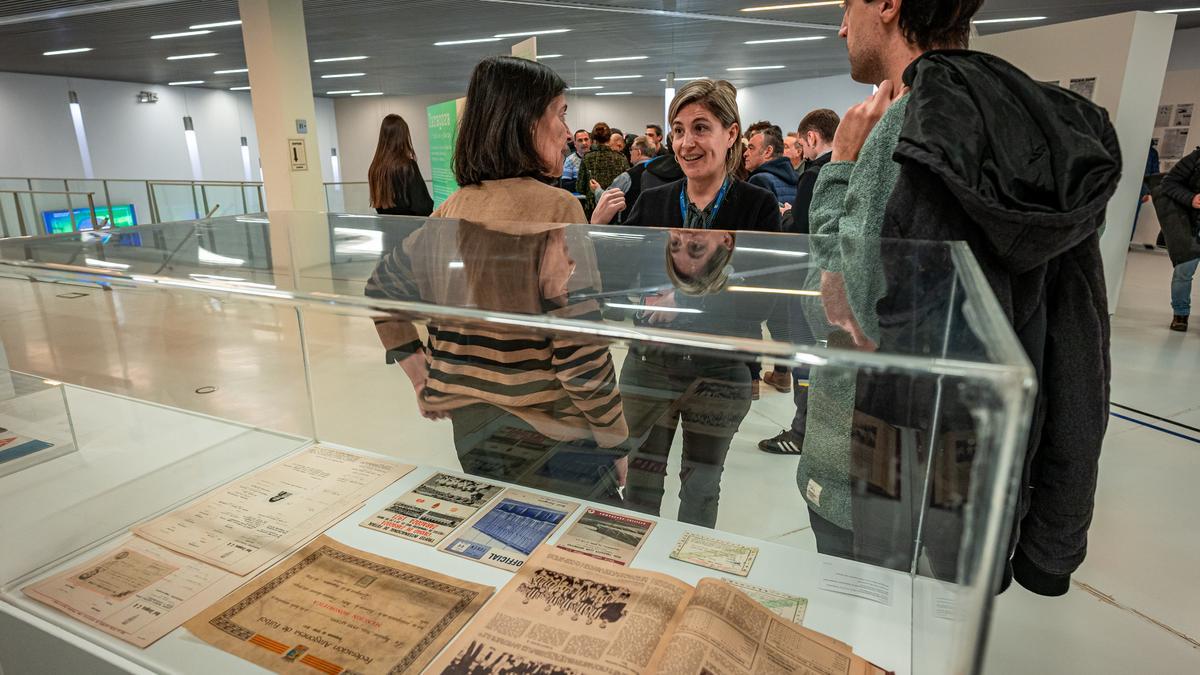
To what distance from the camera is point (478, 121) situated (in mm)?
1569

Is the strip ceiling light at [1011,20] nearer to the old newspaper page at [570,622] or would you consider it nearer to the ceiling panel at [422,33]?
the ceiling panel at [422,33]

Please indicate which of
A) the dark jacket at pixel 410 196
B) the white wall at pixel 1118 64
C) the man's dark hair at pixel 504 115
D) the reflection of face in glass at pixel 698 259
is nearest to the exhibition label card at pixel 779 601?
the reflection of face in glass at pixel 698 259

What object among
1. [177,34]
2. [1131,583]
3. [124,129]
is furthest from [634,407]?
[124,129]

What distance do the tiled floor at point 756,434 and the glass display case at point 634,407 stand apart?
0.04 m

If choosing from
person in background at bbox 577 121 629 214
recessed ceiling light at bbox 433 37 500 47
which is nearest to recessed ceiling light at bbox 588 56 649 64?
recessed ceiling light at bbox 433 37 500 47

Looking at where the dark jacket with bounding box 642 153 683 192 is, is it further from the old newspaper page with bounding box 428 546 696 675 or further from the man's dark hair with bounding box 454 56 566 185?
the old newspaper page with bounding box 428 546 696 675

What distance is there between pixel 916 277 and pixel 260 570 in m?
1.28

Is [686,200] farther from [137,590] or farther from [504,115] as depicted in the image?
[137,590]

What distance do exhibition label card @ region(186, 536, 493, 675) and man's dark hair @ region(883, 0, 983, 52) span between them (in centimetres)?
119

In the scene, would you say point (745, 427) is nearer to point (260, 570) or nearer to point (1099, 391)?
point (1099, 391)

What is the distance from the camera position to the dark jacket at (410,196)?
13.8ft

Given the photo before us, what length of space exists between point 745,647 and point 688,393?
A: 456 mm

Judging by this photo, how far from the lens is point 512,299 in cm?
98

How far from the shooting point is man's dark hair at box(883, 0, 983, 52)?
100 cm
